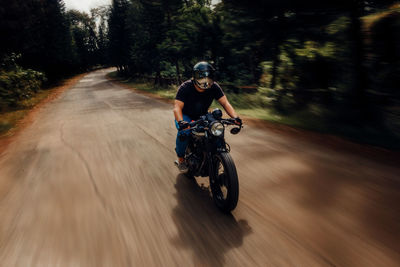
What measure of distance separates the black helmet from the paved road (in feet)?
5.72

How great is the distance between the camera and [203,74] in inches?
130

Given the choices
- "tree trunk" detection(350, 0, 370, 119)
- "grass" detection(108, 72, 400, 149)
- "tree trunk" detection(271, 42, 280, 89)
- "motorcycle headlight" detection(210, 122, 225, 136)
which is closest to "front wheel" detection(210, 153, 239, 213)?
"motorcycle headlight" detection(210, 122, 225, 136)

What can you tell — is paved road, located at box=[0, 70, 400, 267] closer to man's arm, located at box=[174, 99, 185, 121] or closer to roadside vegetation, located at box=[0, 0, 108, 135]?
man's arm, located at box=[174, 99, 185, 121]

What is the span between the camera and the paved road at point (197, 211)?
256 centimetres

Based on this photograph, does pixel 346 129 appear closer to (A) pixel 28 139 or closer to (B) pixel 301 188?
(B) pixel 301 188

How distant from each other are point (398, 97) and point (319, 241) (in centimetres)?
528

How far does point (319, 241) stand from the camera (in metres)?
2.62

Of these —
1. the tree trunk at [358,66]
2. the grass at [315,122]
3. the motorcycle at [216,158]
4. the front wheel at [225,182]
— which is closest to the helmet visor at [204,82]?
the motorcycle at [216,158]

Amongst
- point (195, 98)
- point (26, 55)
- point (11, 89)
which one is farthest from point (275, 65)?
point (26, 55)

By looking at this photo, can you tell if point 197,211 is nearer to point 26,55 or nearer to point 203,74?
point 203,74

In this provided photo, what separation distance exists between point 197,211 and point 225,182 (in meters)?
0.61

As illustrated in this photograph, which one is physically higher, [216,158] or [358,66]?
[358,66]

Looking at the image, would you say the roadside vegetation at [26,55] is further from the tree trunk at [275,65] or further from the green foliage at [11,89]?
the tree trunk at [275,65]

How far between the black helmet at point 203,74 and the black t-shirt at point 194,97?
0.36 m
